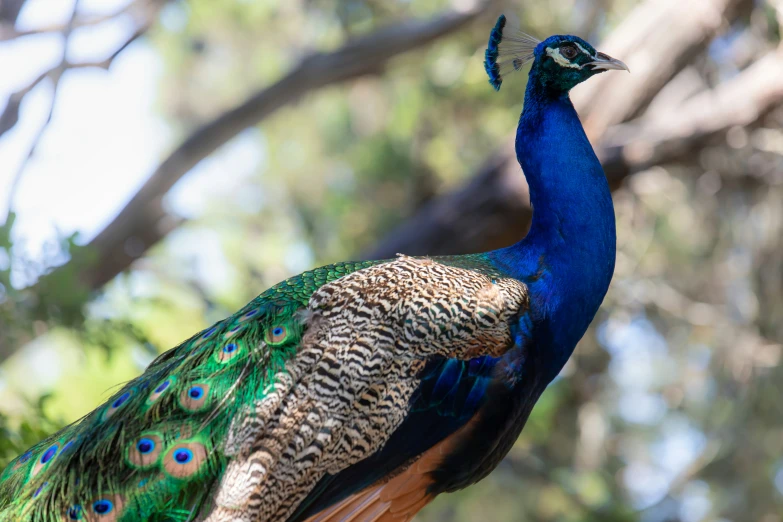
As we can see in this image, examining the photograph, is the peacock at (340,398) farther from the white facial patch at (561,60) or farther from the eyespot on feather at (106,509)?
the white facial patch at (561,60)

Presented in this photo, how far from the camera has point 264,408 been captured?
7.59 ft

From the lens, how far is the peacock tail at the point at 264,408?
2.25 m

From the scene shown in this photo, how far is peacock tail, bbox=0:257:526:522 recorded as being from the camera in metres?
2.25

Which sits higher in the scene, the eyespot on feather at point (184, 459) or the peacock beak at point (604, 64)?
the peacock beak at point (604, 64)

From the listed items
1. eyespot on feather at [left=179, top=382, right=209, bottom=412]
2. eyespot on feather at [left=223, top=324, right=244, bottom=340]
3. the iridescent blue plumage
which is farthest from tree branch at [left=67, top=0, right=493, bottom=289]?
eyespot on feather at [left=179, top=382, right=209, bottom=412]

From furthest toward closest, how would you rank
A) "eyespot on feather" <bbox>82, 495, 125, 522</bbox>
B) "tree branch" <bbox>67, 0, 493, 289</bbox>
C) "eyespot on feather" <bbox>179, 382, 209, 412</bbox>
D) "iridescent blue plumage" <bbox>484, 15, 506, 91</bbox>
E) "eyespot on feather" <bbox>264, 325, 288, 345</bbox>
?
"tree branch" <bbox>67, 0, 493, 289</bbox> → "iridescent blue plumage" <bbox>484, 15, 506, 91</bbox> → "eyespot on feather" <bbox>264, 325, 288, 345</bbox> → "eyespot on feather" <bbox>179, 382, 209, 412</bbox> → "eyespot on feather" <bbox>82, 495, 125, 522</bbox>

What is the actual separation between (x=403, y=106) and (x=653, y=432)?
6.77 m

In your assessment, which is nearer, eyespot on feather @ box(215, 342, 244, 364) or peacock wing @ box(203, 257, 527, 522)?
peacock wing @ box(203, 257, 527, 522)

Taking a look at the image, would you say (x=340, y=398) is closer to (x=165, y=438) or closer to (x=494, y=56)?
(x=165, y=438)

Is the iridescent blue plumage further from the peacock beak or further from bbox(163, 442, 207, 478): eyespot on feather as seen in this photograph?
bbox(163, 442, 207, 478): eyespot on feather

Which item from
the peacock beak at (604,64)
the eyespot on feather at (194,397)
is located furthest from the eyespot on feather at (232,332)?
the peacock beak at (604,64)

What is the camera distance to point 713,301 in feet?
32.2

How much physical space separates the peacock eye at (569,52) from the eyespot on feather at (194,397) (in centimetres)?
163

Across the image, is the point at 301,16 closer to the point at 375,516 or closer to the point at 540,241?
the point at 540,241
